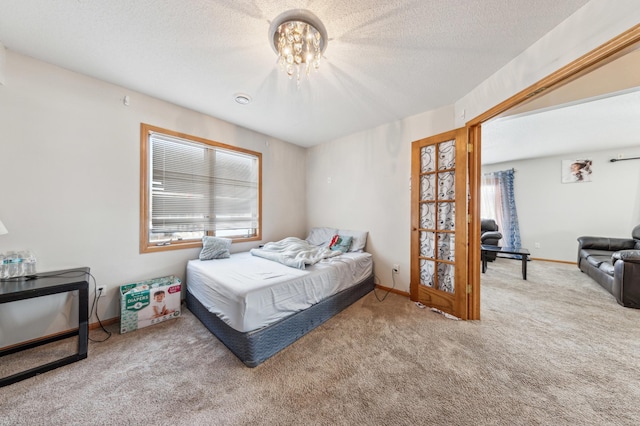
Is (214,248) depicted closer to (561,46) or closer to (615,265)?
(561,46)

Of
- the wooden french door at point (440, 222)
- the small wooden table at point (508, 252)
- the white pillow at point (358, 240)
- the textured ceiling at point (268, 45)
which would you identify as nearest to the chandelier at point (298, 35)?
the textured ceiling at point (268, 45)

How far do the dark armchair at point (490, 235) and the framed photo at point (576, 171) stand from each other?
1.72 meters

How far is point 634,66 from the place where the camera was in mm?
1687

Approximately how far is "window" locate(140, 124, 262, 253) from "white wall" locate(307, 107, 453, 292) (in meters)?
1.30

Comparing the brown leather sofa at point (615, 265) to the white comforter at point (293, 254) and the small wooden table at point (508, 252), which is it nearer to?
the small wooden table at point (508, 252)

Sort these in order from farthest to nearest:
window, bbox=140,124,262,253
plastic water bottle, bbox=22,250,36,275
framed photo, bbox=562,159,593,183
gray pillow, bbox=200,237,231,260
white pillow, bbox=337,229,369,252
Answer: framed photo, bbox=562,159,593,183 → white pillow, bbox=337,229,369,252 → gray pillow, bbox=200,237,231,260 → window, bbox=140,124,262,253 → plastic water bottle, bbox=22,250,36,275

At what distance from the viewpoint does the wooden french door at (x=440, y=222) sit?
231 centimetres

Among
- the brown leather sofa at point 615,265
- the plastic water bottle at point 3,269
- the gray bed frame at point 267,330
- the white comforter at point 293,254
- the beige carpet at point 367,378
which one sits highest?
the plastic water bottle at point 3,269

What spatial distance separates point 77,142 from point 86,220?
77 cm

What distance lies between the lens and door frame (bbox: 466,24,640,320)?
1156mm

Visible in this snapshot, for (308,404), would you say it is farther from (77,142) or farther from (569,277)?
(569,277)

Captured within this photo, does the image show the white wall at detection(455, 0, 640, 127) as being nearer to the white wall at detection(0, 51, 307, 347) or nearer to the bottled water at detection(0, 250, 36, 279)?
the white wall at detection(0, 51, 307, 347)

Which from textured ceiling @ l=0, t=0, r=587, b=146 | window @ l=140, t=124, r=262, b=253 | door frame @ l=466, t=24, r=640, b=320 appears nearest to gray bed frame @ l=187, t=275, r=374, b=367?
window @ l=140, t=124, r=262, b=253

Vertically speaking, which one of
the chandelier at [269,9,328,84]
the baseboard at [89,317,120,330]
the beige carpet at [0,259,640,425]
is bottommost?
the beige carpet at [0,259,640,425]
